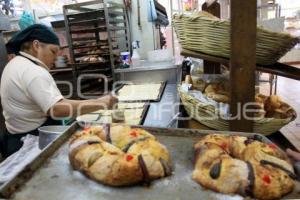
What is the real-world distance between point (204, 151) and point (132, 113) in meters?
1.12

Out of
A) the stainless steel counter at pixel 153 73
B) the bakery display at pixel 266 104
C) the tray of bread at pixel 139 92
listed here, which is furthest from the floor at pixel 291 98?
the bakery display at pixel 266 104

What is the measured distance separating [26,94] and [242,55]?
148 centimetres

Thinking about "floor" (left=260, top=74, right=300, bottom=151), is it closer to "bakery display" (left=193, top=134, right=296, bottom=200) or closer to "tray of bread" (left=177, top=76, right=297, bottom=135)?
"tray of bread" (left=177, top=76, right=297, bottom=135)

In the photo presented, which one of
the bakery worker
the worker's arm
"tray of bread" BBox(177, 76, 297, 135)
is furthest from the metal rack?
"tray of bread" BBox(177, 76, 297, 135)

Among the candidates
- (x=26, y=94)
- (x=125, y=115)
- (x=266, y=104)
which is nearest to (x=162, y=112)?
(x=125, y=115)

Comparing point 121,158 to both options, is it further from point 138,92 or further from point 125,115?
point 138,92

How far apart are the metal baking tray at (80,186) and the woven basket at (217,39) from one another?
1.48ft

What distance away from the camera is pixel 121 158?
37.7 inches

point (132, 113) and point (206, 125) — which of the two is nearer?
point (206, 125)

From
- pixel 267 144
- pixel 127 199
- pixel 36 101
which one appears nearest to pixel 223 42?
pixel 267 144

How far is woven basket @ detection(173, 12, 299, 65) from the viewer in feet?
4.18

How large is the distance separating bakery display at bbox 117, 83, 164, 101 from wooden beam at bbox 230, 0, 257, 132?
1.23 m

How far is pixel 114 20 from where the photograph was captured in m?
3.64

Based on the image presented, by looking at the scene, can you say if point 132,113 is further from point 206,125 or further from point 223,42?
point 223,42
